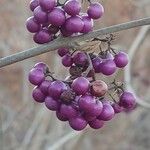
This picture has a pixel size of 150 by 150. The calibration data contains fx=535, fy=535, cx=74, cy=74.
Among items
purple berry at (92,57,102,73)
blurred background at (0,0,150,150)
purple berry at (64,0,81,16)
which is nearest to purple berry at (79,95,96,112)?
purple berry at (92,57,102,73)

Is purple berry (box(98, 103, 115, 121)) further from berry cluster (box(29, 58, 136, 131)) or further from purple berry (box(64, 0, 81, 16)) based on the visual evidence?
purple berry (box(64, 0, 81, 16))

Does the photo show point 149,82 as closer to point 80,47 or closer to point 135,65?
point 135,65

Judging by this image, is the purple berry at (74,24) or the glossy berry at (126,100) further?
the glossy berry at (126,100)

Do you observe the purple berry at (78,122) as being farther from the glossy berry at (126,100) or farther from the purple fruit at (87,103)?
the glossy berry at (126,100)

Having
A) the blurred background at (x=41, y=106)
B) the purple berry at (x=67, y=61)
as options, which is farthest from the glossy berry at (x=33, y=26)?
the blurred background at (x=41, y=106)

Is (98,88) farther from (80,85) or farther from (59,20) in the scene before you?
(59,20)

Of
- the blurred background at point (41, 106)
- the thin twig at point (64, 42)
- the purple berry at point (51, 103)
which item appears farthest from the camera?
the blurred background at point (41, 106)

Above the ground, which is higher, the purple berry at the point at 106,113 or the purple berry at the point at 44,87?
the purple berry at the point at 44,87
